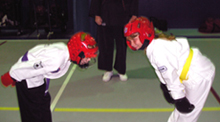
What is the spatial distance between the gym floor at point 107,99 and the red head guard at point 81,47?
1.09m

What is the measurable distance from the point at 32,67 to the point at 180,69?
4.30 feet

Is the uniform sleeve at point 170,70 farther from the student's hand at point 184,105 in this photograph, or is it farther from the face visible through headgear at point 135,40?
the face visible through headgear at point 135,40

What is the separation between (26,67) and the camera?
1701 millimetres

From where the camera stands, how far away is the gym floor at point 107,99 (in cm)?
258

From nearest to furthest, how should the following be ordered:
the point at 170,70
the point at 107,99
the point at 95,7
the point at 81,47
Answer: the point at 170,70
the point at 81,47
the point at 107,99
the point at 95,7

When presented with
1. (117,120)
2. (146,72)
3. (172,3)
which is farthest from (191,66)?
(172,3)

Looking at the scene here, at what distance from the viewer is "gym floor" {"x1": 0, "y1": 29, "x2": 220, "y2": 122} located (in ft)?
8.46

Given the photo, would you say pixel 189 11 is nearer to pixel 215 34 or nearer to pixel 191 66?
pixel 215 34

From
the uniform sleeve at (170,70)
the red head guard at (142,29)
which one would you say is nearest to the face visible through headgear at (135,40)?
the red head guard at (142,29)

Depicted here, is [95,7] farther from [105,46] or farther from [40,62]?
[40,62]

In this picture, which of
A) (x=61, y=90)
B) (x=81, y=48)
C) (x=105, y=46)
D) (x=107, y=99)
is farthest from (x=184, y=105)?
(x=61, y=90)

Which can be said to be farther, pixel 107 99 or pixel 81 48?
pixel 107 99

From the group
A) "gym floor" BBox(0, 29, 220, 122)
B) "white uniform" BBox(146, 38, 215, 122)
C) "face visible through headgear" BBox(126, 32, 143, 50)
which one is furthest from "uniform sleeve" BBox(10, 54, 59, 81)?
"gym floor" BBox(0, 29, 220, 122)

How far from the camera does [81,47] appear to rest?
68.9 inches
